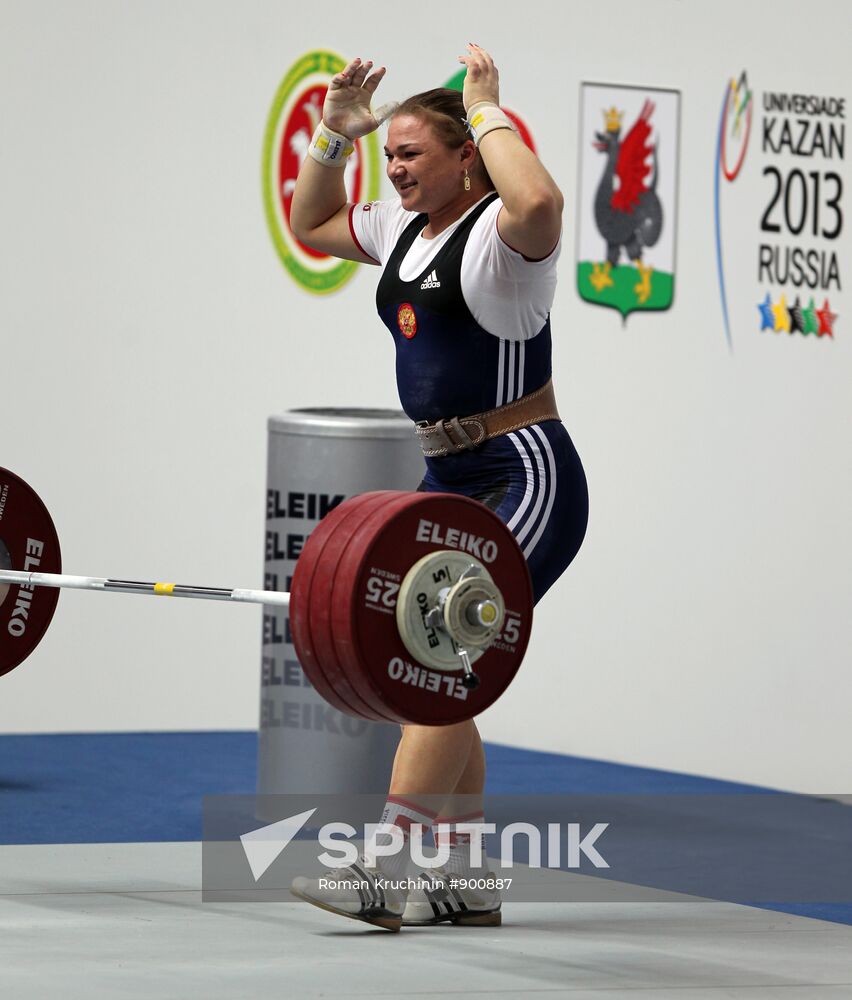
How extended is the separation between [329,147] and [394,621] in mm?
1249

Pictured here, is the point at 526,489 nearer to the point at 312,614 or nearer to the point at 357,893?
the point at 312,614

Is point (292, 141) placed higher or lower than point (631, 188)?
higher

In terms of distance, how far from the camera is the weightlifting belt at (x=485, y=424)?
12.1ft

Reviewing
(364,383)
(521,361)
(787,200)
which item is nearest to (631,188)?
(787,200)

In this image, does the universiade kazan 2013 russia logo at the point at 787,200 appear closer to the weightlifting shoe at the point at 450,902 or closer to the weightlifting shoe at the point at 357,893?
the weightlifting shoe at the point at 450,902

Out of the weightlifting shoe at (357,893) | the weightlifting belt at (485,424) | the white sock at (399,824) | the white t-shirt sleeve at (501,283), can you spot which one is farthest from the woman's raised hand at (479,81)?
the weightlifting shoe at (357,893)

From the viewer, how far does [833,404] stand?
21.1ft

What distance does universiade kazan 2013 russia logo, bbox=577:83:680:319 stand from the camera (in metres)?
6.64

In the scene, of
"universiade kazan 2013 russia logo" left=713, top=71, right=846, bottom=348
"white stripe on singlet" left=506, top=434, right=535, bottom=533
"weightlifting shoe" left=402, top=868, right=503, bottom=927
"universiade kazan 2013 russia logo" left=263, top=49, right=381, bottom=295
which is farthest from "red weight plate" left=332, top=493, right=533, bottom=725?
"universiade kazan 2013 russia logo" left=263, top=49, right=381, bottom=295

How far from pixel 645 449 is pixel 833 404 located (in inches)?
25.7

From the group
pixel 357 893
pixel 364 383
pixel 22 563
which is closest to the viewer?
pixel 357 893

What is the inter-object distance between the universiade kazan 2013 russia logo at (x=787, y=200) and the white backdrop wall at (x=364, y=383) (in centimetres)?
3

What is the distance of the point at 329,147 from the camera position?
4.05 metres

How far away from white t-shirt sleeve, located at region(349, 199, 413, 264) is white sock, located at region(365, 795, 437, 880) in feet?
3.65
